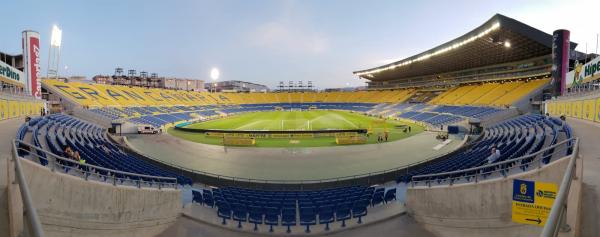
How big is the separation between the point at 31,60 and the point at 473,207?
42.9 meters

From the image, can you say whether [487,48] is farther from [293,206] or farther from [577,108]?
[293,206]

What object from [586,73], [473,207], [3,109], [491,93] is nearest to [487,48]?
[491,93]

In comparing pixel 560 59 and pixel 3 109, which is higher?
pixel 560 59

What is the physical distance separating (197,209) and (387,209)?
714 centimetres

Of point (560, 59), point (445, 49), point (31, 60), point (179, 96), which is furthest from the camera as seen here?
point (179, 96)

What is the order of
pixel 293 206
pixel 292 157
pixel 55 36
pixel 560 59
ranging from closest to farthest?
1. pixel 293 206
2. pixel 292 157
3. pixel 560 59
4. pixel 55 36

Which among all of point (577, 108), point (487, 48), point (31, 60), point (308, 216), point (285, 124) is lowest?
point (308, 216)

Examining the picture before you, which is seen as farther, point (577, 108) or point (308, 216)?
point (577, 108)

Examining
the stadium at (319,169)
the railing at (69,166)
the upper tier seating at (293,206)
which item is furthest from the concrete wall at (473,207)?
the railing at (69,166)

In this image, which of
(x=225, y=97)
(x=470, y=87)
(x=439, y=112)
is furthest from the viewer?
(x=225, y=97)

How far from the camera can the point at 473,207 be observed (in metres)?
8.53

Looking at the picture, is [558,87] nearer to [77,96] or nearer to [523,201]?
[523,201]

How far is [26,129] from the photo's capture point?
12719mm

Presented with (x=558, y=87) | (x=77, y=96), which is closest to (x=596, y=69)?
(x=558, y=87)
